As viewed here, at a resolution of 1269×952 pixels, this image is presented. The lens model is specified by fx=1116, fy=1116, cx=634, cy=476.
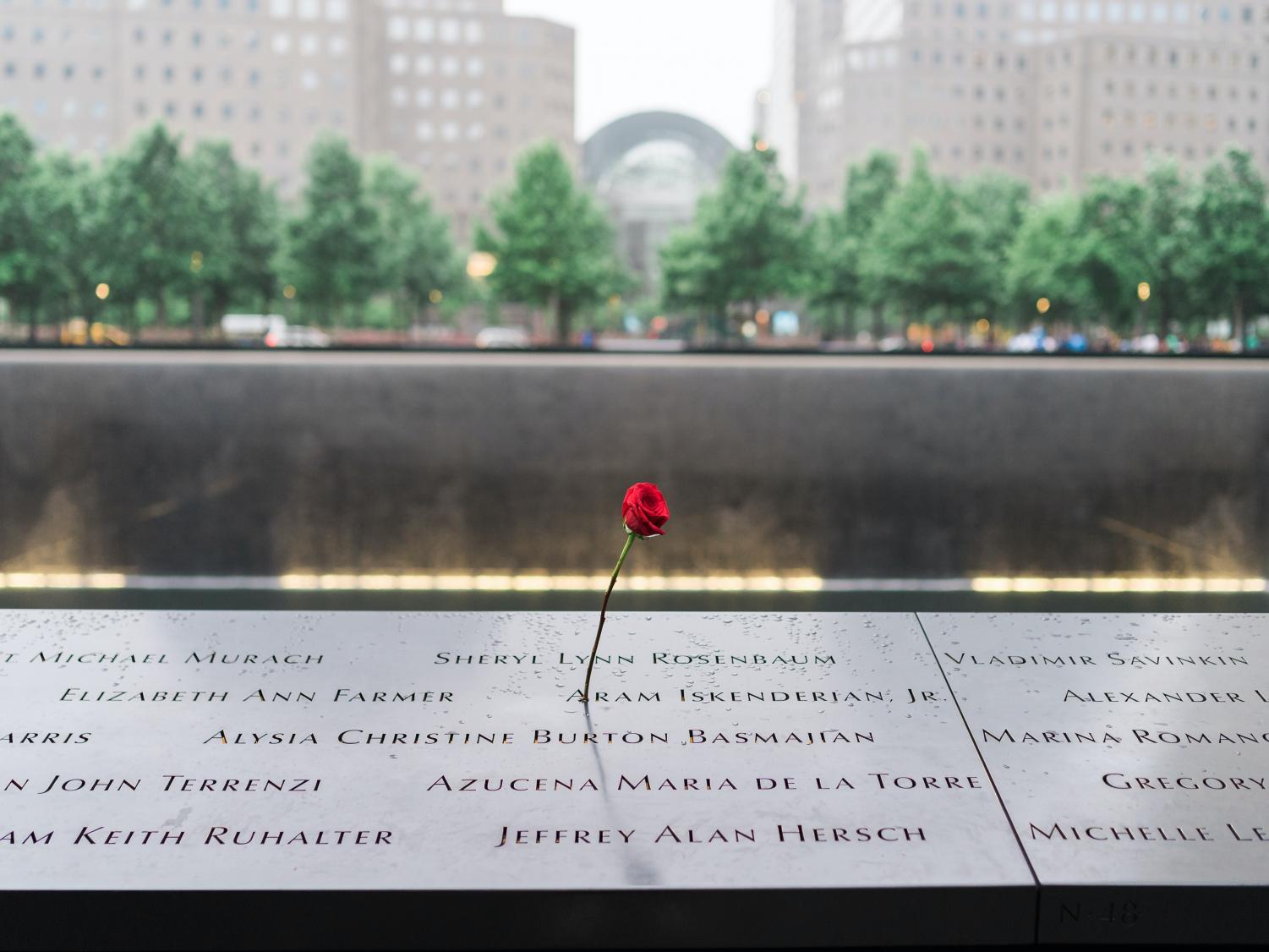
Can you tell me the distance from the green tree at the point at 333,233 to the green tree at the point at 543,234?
4.34 metres

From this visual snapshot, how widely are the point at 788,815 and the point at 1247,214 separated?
23.6 meters

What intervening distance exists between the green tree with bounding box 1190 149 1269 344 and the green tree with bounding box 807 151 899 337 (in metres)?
15.5

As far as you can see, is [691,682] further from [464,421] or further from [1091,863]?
[464,421]

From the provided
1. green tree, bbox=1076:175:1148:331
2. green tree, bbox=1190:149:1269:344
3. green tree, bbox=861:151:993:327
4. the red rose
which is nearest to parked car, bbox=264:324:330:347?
green tree, bbox=861:151:993:327

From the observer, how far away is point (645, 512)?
2598mm

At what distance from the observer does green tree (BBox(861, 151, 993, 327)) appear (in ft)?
120

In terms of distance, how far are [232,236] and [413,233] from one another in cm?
799

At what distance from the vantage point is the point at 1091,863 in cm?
226

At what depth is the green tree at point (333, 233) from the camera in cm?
3847

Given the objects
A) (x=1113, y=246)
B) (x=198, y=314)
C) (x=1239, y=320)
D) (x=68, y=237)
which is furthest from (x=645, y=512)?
(x=198, y=314)

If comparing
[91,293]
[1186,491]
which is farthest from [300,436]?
[91,293]

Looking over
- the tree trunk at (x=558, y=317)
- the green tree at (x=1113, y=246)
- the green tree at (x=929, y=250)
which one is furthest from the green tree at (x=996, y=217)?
the tree trunk at (x=558, y=317)

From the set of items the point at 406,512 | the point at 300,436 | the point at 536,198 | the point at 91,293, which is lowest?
the point at 406,512

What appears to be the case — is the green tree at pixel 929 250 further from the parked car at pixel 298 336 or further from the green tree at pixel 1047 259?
the parked car at pixel 298 336
